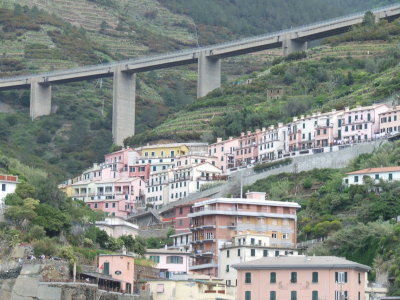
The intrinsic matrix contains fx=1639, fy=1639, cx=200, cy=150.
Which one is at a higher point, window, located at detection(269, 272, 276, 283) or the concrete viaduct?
the concrete viaduct

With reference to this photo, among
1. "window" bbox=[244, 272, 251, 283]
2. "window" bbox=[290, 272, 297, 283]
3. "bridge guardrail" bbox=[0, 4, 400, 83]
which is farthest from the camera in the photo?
"bridge guardrail" bbox=[0, 4, 400, 83]

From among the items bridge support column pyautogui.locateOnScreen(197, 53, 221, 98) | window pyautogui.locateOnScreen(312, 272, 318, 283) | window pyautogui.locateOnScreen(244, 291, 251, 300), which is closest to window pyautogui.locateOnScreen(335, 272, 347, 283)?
window pyautogui.locateOnScreen(312, 272, 318, 283)

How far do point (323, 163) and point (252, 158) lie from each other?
1346cm

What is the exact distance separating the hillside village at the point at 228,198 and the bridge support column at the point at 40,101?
79.8 inches

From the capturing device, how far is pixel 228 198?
109 meters

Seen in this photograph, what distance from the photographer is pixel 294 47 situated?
6934 inches

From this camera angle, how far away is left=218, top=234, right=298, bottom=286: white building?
96.1 meters

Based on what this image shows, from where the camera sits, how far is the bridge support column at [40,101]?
18425cm

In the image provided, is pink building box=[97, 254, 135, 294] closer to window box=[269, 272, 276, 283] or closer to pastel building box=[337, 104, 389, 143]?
window box=[269, 272, 276, 283]

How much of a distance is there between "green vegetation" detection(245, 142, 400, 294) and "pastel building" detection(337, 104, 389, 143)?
20.0 feet

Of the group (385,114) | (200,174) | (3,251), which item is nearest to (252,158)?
(200,174)

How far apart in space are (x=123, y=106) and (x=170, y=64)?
7.45 meters

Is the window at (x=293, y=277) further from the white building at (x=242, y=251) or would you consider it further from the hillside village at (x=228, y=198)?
the white building at (x=242, y=251)

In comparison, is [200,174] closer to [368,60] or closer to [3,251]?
[368,60]
